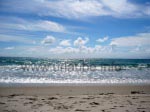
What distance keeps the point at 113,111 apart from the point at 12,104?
396 cm

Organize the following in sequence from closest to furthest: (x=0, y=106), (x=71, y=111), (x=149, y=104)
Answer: (x=71, y=111) → (x=0, y=106) → (x=149, y=104)

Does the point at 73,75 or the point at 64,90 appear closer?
the point at 64,90

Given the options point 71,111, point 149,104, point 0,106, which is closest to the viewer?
point 71,111

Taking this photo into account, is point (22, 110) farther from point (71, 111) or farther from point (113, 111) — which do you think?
point (113, 111)

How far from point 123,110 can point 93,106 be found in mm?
1196

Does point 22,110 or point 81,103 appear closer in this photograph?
point 22,110

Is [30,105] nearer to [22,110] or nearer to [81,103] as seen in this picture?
[22,110]

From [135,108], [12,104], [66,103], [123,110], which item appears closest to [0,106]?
[12,104]

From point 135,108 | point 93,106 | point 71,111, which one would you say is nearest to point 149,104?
point 135,108

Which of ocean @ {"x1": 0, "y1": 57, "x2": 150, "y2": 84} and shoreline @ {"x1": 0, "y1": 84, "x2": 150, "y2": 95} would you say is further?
ocean @ {"x1": 0, "y1": 57, "x2": 150, "y2": 84}

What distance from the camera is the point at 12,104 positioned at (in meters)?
8.50

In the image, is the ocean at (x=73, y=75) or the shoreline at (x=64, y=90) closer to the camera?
the shoreline at (x=64, y=90)

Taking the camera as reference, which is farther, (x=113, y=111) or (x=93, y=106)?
(x=93, y=106)

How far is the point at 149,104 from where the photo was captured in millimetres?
8680
